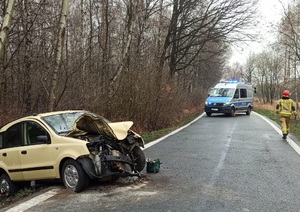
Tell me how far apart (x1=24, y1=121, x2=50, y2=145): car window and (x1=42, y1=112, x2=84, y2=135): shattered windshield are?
19 centimetres

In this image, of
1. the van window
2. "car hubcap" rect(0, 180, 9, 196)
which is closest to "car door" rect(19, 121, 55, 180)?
"car hubcap" rect(0, 180, 9, 196)

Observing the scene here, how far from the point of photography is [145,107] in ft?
54.7

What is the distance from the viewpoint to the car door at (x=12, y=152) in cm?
716

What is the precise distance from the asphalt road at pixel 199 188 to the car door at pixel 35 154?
41 centimetres

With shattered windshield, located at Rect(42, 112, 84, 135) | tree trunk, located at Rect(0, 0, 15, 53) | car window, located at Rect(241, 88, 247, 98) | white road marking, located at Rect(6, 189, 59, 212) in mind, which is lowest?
white road marking, located at Rect(6, 189, 59, 212)

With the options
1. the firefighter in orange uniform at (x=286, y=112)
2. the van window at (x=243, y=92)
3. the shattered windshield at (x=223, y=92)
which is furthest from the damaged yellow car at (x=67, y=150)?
the van window at (x=243, y=92)

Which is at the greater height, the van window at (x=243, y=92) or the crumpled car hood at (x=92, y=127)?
the van window at (x=243, y=92)

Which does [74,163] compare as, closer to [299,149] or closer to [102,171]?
[102,171]

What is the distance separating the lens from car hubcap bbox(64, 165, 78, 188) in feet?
20.6

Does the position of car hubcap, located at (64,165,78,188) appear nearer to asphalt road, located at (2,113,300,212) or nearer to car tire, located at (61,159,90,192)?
car tire, located at (61,159,90,192)

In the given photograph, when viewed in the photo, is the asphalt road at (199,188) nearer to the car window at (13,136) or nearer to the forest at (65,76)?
the car window at (13,136)

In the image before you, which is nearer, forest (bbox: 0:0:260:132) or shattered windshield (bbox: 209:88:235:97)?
forest (bbox: 0:0:260:132)

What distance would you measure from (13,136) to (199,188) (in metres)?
3.82

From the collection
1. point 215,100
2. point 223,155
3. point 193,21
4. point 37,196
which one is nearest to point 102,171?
point 37,196
